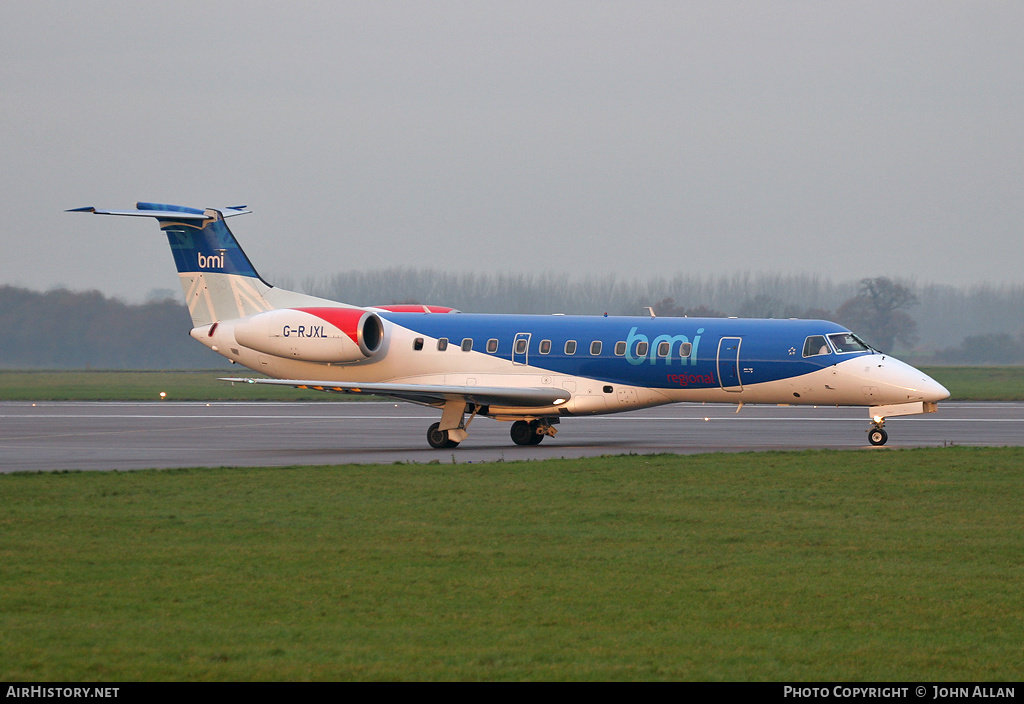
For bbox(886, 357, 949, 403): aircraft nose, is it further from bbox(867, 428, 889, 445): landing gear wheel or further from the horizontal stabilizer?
the horizontal stabilizer

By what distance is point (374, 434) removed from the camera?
32.4m

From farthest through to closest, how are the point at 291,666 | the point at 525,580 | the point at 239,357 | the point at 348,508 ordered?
the point at 239,357 < the point at 348,508 < the point at 525,580 < the point at 291,666

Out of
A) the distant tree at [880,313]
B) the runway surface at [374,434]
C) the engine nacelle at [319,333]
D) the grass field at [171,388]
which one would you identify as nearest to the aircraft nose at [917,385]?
the runway surface at [374,434]

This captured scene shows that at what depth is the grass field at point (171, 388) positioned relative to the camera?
5522cm

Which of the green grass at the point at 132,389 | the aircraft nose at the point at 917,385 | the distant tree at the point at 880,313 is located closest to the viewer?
the aircraft nose at the point at 917,385

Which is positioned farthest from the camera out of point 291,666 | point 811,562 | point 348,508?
point 348,508

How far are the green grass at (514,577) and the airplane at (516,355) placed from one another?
7.81 m

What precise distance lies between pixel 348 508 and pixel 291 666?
7.97 meters

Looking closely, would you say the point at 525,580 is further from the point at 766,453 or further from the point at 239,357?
the point at 239,357

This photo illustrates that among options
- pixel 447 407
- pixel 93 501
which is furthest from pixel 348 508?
pixel 447 407

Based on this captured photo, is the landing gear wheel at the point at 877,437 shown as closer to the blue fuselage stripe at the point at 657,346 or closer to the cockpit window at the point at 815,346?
the blue fuselage stripe at the point at 657,346

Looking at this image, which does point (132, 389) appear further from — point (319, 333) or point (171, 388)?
point (319, 333)

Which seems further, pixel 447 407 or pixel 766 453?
pixel 447 407

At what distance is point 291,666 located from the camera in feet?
25.6
